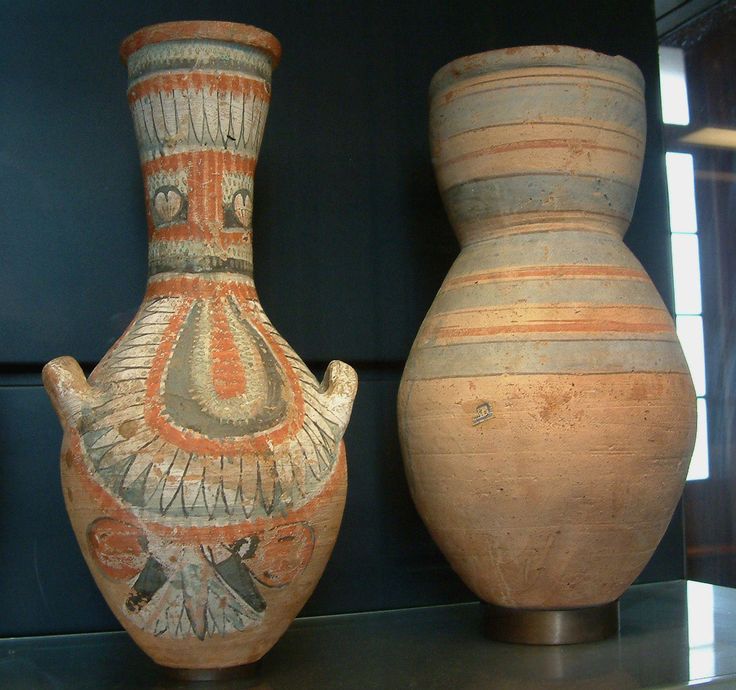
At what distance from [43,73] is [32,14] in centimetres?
7

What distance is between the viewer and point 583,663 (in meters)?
1.10

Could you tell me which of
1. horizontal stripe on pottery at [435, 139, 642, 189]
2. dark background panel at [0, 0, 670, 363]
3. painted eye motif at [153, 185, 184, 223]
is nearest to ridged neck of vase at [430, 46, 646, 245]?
horizontal stripe on pottery at [435, 139, 642, 189]

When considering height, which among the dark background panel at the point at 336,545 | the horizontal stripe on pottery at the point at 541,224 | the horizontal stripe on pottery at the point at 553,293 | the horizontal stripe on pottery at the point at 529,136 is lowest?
the dark background panel at the point at 336,545

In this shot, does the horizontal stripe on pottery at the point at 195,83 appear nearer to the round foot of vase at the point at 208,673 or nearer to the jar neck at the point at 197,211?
the jar neck at the point at 197,211

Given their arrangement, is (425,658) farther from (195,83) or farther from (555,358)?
(195,83)

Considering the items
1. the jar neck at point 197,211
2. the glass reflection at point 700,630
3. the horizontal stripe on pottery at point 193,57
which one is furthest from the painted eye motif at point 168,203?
the glass reflection at point 700,630

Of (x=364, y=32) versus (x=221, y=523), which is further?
(x=364, y=32)

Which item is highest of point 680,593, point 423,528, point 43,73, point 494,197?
point 43,73

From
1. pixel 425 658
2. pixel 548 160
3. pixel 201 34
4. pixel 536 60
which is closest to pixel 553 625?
pixel 425 658

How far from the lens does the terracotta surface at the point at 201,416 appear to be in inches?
38.3

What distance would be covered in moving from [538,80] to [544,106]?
0.03 metres

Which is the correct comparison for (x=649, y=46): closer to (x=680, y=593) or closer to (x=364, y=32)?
(x=364, y=32)

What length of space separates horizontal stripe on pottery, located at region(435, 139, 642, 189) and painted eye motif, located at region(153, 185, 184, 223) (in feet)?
1.11

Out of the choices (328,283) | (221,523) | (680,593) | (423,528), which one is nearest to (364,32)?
(328,283)
